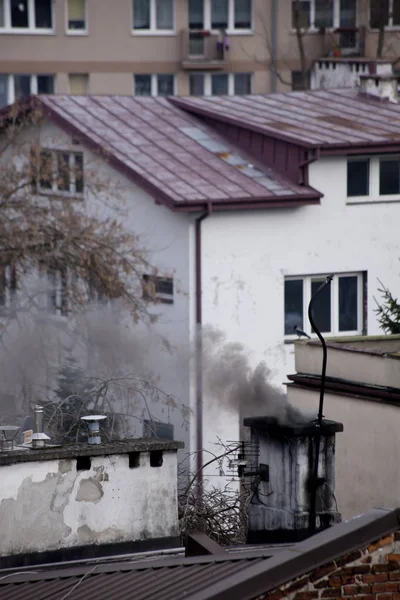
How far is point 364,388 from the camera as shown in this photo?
15.8m

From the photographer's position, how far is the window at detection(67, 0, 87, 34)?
4669cm

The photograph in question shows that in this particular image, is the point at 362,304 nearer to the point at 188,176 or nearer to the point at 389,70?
the point at 188,176

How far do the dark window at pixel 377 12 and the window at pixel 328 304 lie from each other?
24.2m

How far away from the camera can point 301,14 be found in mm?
48281

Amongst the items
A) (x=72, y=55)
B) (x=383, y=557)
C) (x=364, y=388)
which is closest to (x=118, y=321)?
(x=364, y=388)

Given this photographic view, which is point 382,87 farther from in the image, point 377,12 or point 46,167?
point 377,12

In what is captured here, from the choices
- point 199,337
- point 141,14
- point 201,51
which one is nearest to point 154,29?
point 141,14

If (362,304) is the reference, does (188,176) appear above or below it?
above

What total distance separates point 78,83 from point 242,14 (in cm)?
606

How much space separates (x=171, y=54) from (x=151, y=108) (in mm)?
19345

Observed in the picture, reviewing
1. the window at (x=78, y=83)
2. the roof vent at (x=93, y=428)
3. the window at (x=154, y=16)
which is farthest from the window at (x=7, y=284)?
the window at (x=154, y=16)

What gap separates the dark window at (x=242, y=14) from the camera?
1893 inches

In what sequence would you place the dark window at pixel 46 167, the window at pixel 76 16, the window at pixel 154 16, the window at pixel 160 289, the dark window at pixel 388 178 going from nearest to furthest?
the window at pixel 160 289
the dark window at pixel 46 167
the dark window at pixel 388 178
the window at pixel 76 16
the window at pixel 154 16

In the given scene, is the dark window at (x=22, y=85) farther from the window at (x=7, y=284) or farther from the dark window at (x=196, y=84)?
the window at (x=7, y=284)
